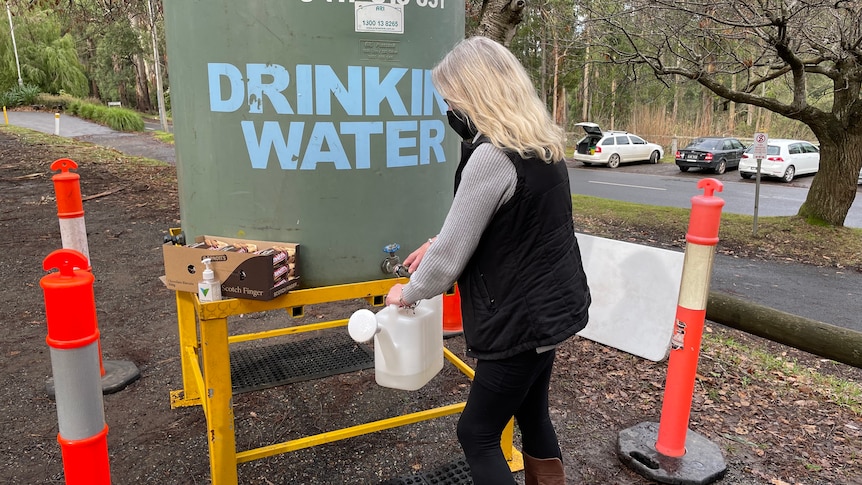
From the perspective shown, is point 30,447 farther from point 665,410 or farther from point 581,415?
point 665,410

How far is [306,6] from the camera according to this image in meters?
2.35

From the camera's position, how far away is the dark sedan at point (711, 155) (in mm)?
22453

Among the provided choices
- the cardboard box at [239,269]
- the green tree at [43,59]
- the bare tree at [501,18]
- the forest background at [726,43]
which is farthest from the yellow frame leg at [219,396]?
the green tree at [43,59]

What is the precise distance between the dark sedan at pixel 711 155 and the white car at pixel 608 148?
238cm

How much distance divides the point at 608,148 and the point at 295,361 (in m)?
22.4

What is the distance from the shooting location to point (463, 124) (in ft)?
6.29

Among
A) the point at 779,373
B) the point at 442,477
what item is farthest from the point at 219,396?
the point at 779,373

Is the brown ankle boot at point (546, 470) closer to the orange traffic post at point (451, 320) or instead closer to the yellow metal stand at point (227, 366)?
the yellow metal stand at point (227, 366)

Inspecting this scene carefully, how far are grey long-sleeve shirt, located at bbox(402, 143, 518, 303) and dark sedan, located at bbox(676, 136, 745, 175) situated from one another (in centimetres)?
2309

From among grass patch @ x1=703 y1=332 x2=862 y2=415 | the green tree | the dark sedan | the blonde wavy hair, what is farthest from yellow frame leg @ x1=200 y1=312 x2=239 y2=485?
the green tree

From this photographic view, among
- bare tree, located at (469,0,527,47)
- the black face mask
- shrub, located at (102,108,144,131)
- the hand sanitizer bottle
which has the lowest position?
the hand sanitizer bottle

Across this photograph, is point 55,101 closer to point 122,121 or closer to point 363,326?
point 122,121

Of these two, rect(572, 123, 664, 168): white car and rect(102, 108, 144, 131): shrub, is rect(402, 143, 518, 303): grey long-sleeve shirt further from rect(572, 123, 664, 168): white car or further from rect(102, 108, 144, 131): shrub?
rect(102, 108, 144, 131): shrub

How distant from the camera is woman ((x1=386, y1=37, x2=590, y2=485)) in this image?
1833 mm
